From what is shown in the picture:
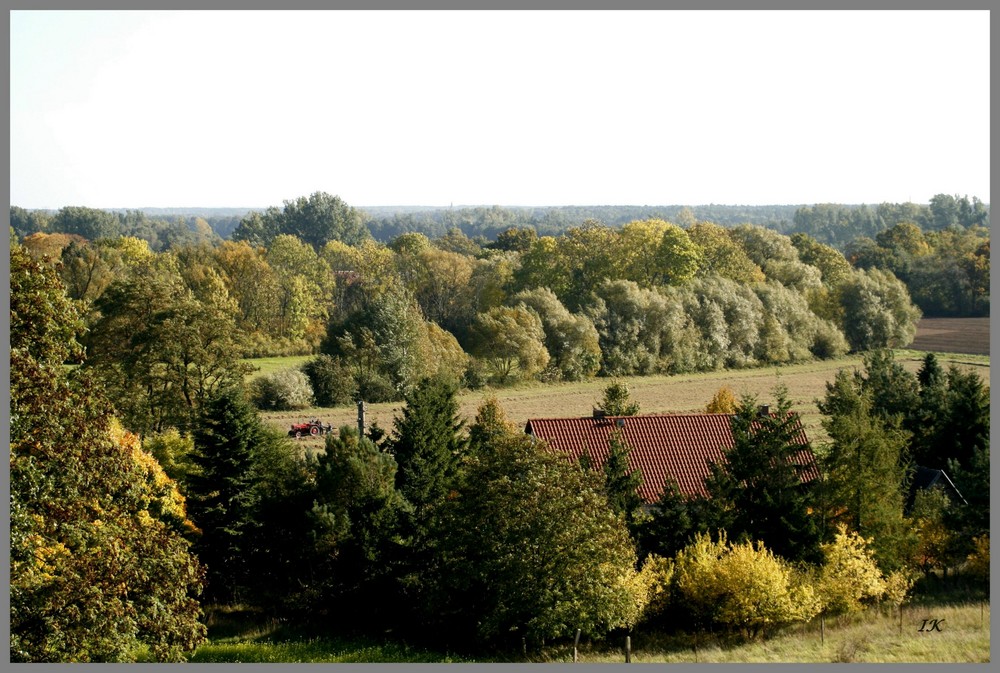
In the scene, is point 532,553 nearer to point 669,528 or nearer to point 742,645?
point 669,528

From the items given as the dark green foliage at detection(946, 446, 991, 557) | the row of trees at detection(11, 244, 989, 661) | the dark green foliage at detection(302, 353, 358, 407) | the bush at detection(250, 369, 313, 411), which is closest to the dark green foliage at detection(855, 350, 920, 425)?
the row of trees at detection(11, 244, 989, 661)

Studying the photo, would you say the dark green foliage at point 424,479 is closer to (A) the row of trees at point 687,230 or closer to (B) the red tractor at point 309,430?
(B) the red tractor at point 309,430

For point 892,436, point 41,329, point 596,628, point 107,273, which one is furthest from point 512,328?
point 41,329

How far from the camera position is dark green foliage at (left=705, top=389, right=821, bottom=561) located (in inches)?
816

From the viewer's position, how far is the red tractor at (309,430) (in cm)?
3994

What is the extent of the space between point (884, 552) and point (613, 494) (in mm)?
5676

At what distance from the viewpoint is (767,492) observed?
21.2 metres

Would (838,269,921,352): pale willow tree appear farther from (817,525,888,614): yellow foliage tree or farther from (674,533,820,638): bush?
(674,533,820,638): bush

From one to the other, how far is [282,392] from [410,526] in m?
25.9

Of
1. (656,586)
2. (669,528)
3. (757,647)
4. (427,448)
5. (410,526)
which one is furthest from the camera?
(427,448)

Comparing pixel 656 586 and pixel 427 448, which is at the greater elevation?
pixel 427 448

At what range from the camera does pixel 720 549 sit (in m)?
19.7

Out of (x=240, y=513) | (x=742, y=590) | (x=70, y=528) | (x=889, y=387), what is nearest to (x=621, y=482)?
(x=742, y=590)

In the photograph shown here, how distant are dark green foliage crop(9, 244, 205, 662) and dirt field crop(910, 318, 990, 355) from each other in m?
58.6
